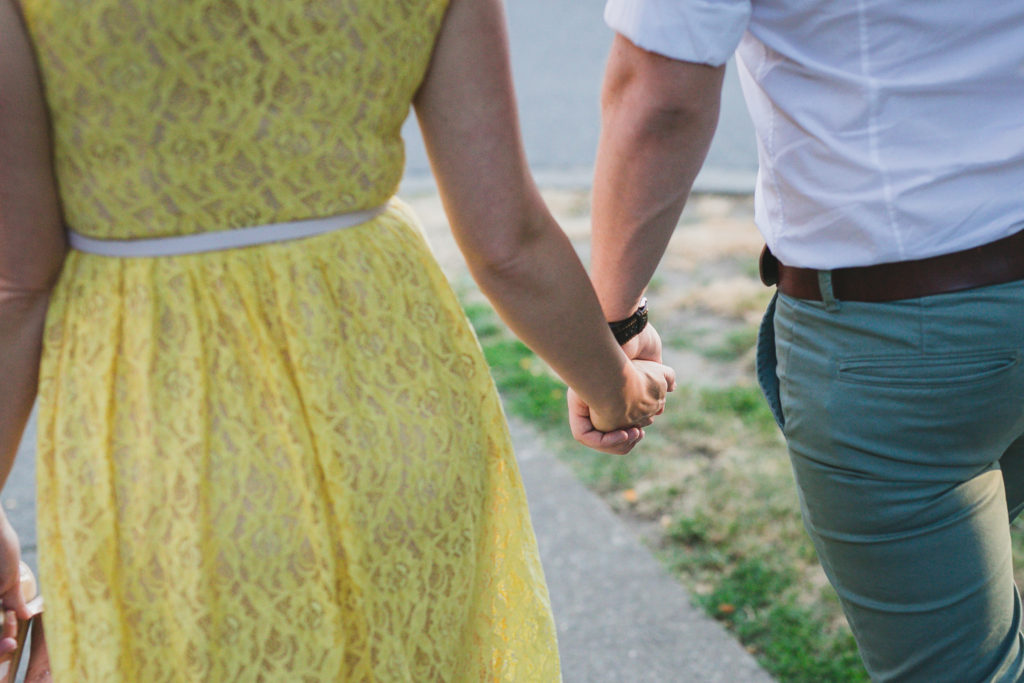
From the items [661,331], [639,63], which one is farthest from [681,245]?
[639,63]

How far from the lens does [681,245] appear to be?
602cm

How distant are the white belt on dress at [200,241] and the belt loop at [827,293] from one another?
2.54ft

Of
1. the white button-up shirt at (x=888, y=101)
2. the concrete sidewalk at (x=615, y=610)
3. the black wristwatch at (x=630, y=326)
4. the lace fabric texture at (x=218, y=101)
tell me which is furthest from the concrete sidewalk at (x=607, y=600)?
the lace fabric texture at (x=218, y=101)

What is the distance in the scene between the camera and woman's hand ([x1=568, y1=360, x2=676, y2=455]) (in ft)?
6.09

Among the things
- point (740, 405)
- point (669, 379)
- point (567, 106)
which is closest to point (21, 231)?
point (669, 379)

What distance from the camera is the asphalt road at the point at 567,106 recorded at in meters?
8.04

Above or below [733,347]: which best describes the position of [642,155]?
above

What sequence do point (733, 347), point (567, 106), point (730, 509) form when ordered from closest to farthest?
point (730, 509) → point (733, 347) → point (567, 106)

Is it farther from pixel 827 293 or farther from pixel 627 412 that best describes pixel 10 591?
pixel 827 293

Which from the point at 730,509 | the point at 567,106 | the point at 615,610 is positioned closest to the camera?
the point at 615,610

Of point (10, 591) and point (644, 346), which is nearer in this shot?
point (10, 591)

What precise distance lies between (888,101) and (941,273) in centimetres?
26

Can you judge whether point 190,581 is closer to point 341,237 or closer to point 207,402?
point 207,402

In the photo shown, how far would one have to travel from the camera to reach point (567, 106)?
1029cm
